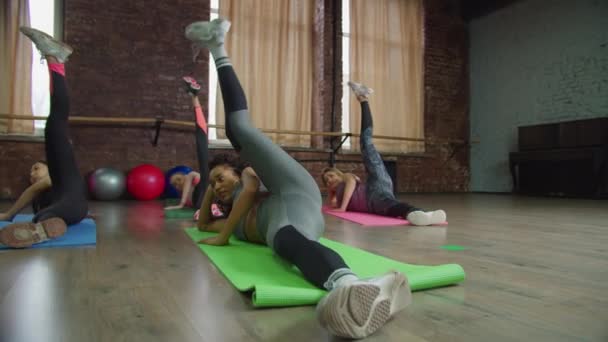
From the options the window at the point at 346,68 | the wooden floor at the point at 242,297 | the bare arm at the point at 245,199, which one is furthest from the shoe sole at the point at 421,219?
the window at the point at 346,68

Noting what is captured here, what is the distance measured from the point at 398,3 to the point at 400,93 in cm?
144

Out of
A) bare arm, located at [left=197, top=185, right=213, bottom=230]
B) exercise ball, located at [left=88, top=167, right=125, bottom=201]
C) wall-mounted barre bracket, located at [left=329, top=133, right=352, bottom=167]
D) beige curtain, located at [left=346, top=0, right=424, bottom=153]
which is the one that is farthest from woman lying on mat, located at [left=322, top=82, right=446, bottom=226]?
beige curtain, located at [left=346, top=0, right=424, bottom=153]

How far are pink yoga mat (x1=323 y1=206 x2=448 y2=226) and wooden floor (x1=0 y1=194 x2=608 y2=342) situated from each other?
628 millimetres

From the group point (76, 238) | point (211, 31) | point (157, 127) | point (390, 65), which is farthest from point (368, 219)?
point (390, 65)

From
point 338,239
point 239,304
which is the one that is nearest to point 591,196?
point 338,239

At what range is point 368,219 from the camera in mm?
2875

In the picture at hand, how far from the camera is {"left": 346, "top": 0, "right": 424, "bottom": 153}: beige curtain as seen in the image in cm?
626

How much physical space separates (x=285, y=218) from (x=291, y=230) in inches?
3.6

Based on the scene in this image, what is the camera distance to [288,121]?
577 centimetres

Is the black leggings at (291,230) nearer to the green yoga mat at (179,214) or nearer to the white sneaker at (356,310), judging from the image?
the white sneaker at (356,310)

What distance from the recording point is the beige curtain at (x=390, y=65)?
626cm

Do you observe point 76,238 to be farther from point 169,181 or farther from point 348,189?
point 169,181

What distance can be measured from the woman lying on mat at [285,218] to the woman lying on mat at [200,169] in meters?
0.74

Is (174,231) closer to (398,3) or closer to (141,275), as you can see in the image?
(141,275)
